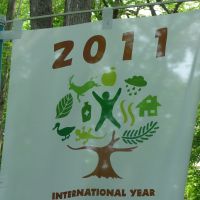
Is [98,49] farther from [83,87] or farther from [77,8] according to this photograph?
[77,8]

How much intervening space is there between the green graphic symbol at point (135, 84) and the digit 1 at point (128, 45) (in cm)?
14

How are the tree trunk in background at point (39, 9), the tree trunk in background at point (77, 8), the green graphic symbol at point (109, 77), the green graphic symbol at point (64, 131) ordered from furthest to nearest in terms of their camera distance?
the tree trunk in background at point (39, 9)
the tree trunk in background at point (77, 8)
the green graphic symbol at point (64, 131)
the green graphic symbol at point (109, 77)

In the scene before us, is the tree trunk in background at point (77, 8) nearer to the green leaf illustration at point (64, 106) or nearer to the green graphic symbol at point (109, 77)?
the green leaf illustration at point (64, 106)

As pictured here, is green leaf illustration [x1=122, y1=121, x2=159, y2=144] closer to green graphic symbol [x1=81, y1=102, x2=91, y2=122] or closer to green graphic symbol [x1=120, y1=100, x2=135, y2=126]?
green graphic symbol [x1=120, y1=100, x2=135, y2=126]

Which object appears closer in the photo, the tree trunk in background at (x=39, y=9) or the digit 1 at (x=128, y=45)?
the digit 1 at (x=128, y=45)

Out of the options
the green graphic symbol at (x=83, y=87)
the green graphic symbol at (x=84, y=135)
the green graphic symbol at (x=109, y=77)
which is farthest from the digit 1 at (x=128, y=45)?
the green graphic symbol at (x=84, y=135)

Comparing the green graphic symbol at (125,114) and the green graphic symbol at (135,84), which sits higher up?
the green graphic symbol at (135,84)

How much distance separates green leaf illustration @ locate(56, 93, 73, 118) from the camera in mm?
3523

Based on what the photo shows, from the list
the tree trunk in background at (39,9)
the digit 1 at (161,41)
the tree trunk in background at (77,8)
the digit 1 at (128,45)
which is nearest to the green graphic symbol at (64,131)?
the digit 1 at (128,45)

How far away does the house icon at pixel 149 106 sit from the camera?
319cm

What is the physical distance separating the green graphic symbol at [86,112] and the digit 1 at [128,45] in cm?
40

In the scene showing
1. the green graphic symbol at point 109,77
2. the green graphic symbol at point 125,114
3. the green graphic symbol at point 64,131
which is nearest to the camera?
the green graphic symbol at point 125,114

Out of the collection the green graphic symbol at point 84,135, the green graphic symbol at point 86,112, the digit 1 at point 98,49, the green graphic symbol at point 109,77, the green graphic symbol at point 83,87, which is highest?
the digit 1 at point 98,49

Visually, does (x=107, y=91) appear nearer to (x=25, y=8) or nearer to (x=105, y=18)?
(x=105, y=18)
